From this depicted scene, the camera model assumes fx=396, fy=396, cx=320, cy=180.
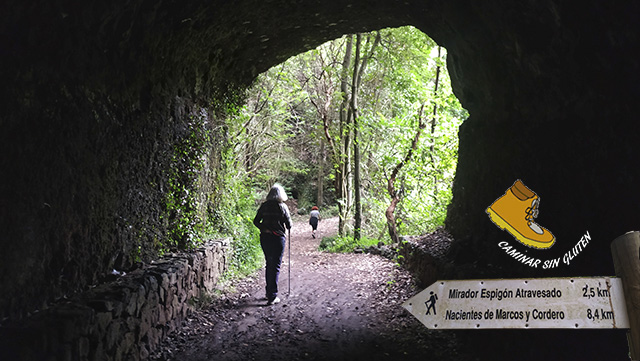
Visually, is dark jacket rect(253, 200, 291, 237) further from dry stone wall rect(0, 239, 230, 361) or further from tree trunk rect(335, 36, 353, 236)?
tree trunk rect(335, 36, 353, 236)

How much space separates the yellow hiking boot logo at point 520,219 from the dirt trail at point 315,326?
6.55 feet

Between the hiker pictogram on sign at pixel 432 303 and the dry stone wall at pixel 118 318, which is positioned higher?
the hiker pictogram on sign at pixel 432 303

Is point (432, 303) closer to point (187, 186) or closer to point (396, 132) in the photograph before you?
point (187, 186)

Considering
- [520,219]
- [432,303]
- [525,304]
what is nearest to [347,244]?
[520,219]

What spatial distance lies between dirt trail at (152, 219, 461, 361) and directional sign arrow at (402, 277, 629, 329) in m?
2.61

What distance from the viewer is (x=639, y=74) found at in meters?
3.19

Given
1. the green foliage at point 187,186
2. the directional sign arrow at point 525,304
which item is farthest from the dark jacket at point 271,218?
the directional sign arrow at point 525,304

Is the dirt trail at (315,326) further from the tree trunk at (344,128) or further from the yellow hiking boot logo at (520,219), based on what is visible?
the tree trunk at (344,128)

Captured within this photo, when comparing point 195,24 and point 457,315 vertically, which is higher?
point 195,24

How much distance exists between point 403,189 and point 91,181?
941cm

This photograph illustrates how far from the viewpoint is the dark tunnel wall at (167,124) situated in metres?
3.08

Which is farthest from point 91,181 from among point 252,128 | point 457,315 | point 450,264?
point 252,128

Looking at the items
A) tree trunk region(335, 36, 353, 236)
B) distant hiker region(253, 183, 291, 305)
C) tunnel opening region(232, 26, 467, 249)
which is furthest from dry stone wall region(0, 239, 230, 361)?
tree trunk region(335, 36, 353, 236)

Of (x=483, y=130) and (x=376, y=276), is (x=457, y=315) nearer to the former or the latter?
(x=483, y=130)
